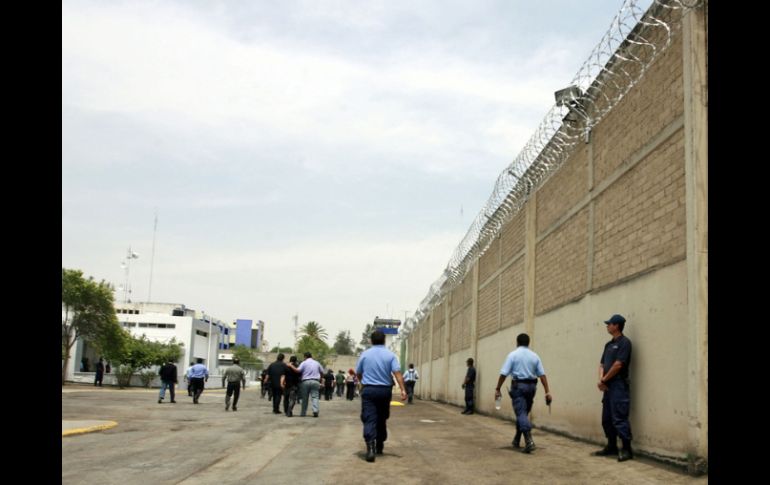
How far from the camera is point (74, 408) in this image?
19.8 meters

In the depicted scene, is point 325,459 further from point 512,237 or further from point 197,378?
point 197,378

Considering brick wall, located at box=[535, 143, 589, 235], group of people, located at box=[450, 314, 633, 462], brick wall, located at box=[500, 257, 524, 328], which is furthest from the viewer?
brick wall, located at box=[500, 257, 524, 328]

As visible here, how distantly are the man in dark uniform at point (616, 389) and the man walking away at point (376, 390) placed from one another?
2628 mm

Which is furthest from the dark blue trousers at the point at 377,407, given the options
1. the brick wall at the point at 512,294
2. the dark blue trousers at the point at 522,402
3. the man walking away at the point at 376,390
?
the brick wall at the point at 512,294

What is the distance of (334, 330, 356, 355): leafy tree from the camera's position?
185250mm

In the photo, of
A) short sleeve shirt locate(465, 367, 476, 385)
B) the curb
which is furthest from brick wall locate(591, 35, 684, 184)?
short sleeve shirt locate(465, 367, 476, 385)

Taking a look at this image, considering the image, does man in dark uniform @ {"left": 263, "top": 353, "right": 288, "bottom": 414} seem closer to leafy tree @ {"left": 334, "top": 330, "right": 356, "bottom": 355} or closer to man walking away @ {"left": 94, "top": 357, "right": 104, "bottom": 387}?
man walking away @ {"left": 94, "top": 357, "right": 104, "bottom": 387}

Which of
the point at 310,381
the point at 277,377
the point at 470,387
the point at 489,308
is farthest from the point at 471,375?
the point at 277,377

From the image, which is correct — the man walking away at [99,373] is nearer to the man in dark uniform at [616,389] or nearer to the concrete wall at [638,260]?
the concrete wall at [638,260]

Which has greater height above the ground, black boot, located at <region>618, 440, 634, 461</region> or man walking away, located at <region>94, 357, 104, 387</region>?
black boot, located at <region>618, 440, 634, 461</region>

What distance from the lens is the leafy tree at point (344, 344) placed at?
185250 millimetres

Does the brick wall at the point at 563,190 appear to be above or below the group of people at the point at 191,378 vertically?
above

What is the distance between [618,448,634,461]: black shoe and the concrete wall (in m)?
0.24

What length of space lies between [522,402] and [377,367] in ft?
6.82
